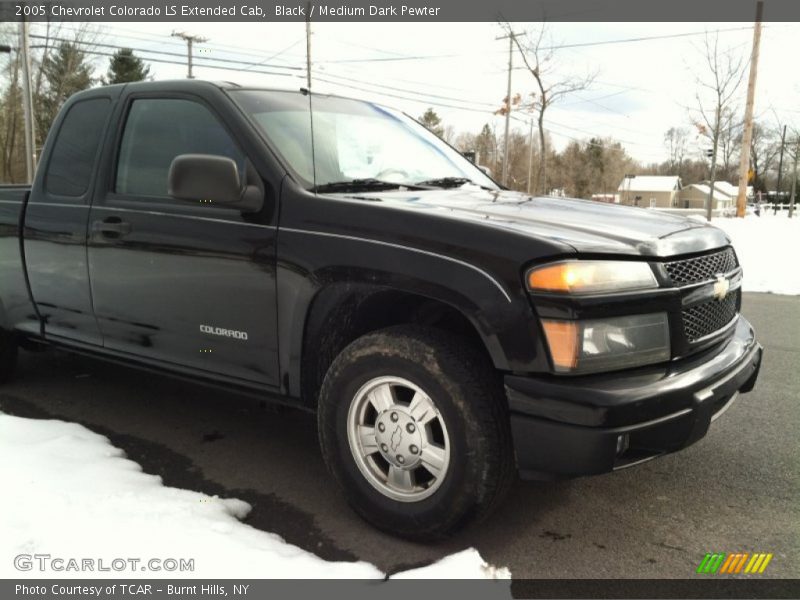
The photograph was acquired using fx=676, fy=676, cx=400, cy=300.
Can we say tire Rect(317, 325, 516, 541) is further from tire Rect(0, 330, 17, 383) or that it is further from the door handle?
tire Rect(0, 330, 17, 383)

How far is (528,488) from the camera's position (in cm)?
318

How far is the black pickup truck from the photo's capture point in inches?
91.7

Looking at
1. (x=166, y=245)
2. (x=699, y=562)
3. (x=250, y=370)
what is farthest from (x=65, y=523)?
(x=699, y=562)

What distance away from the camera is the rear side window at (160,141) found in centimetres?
330

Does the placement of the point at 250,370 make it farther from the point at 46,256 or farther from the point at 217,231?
the point at 46,256

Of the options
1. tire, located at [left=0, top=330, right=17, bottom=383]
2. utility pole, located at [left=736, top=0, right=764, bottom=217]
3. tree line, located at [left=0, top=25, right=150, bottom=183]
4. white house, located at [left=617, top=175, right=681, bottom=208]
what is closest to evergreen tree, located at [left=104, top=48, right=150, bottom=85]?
tree line, located at [left=0, top=25, right=150, bottom=183]

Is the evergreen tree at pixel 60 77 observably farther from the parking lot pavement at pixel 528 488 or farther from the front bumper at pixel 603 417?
the front bumper at pixel 603 417

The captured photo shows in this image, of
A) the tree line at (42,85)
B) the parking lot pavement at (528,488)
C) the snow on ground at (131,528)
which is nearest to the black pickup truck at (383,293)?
the parking lot pavement at (528,488)

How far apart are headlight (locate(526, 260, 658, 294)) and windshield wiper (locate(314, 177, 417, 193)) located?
1131mm

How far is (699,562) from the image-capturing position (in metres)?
2.54

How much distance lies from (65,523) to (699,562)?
2422 millimetres

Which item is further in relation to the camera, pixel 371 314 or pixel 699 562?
pixel 371 314

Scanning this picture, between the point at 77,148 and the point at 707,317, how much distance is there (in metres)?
3.49
